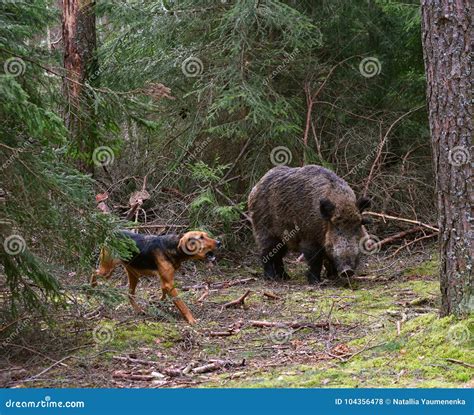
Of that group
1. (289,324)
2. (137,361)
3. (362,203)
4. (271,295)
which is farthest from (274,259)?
(137,361)

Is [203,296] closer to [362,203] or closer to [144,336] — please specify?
[144,336]

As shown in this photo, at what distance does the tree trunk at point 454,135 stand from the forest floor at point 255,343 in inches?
21.9

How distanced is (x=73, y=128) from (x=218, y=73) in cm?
572

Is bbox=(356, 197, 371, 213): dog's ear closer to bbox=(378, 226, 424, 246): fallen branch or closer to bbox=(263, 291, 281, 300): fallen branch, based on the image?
bbox=(263, 291, 281, 300): fallen branch

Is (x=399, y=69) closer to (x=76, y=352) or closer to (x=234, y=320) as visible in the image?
(x=234, y=320)

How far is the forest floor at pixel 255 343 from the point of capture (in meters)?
6.55

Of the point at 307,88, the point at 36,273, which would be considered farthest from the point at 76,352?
the point at 307,88

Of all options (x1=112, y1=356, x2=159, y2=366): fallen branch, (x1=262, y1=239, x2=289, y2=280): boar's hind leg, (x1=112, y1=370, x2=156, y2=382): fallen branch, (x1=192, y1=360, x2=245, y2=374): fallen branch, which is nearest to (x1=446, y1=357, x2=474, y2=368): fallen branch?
(x1=192, y1=360, x2=245, y2=374): fallen branch

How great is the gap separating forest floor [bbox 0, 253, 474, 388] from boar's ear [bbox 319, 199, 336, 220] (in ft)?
4.15

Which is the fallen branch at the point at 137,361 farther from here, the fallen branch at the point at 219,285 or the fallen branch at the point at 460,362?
the fallen branch at the point at 219,285

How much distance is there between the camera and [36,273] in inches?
294

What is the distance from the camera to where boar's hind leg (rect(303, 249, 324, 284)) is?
39.2 feet

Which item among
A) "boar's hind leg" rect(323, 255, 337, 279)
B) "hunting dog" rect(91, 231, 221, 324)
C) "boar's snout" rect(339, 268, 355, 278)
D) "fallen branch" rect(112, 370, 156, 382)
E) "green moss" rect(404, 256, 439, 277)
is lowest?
"green moss" rect(404, 256, 439, 277)

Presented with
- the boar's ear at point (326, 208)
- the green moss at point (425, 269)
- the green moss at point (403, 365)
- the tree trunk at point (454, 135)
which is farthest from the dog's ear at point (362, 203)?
the tree trunk at point (454, 135)
